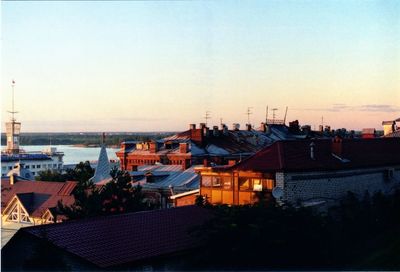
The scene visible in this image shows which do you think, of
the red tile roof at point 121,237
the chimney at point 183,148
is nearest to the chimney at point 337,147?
the red tile roof at point 121,237

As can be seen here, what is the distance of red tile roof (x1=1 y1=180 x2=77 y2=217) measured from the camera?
1223 cm

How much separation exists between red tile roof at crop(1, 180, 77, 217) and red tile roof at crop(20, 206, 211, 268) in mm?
5437

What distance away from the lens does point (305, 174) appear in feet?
29.9

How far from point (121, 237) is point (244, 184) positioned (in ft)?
11.9

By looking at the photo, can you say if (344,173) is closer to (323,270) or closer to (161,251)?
(323,270)

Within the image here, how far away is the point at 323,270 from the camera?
629 centimetres

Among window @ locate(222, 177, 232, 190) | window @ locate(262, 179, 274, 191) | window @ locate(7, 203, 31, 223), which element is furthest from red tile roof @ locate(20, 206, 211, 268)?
window @ locate(7, 203, 31, 223)

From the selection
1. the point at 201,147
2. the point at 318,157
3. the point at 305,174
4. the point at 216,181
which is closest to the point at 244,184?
the point at 216,181

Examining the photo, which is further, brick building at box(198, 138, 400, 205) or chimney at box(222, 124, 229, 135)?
chimney at box(222, 124, 229, 135)

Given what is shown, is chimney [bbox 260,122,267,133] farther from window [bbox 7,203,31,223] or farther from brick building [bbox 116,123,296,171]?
window [bbox 7,203,31,223]

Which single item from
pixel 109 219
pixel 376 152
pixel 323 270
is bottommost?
pixel 323 270

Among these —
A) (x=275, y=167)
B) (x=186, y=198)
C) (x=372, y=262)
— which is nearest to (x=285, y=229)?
(x=372, y=262)

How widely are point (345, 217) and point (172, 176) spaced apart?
6805mm

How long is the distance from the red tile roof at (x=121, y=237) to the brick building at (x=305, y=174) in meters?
2.44
